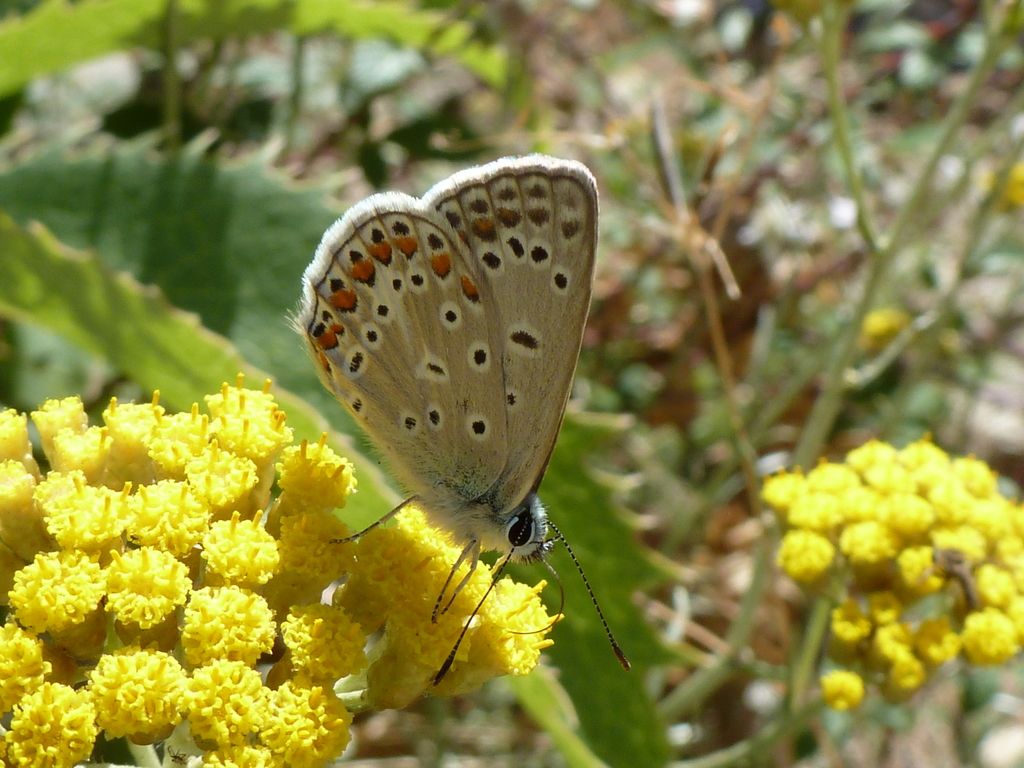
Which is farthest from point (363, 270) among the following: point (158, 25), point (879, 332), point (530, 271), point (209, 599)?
point (879, 332)

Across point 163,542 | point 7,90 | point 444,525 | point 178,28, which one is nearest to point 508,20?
point 178,28

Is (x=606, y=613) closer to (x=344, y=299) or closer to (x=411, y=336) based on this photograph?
(x=411, y=336)

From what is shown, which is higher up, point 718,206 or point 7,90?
point 7,90

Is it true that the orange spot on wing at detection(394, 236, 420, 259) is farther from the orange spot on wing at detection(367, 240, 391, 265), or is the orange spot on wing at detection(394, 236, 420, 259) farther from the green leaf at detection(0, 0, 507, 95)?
the green leaf at detection(0, 0, 507, 95)

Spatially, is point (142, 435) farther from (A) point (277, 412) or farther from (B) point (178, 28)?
(B) point (178, 28)

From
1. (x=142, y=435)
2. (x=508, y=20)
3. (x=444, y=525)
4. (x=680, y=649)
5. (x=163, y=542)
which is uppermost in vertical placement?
(x=508, y=20)

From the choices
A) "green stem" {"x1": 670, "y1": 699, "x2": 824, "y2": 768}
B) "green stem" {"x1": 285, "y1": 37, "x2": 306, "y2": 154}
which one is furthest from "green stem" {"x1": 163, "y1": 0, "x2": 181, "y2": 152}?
"green stem" {"x1": 670, "y1": 699, "x2": 824, "y2": 768}

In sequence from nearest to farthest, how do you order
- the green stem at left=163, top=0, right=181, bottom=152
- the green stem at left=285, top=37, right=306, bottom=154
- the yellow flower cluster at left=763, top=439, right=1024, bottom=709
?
1. the yellow flower cluster at left=763, top=439, right=1024, bottom=709
2. the green stem at left=163, top=0, right=181, bottom=152
3. the green stem at left=285, top=37, right=306, bottom=154
